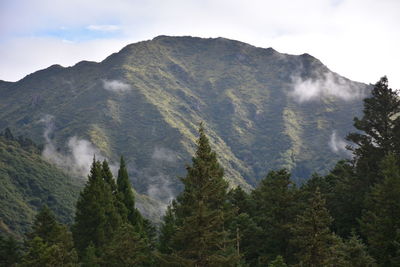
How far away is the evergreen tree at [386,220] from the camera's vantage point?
40.4 metres

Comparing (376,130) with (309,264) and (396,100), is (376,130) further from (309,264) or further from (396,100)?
(309,264)

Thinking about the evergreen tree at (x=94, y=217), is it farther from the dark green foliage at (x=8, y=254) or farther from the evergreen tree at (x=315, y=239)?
the evergreen tree at (x=315, y=239)

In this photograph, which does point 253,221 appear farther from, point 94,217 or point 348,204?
point 94,217

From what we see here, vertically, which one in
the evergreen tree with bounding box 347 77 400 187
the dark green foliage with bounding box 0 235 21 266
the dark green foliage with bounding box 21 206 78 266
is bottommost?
the dark green foliage with bounding box 0 235 21 266

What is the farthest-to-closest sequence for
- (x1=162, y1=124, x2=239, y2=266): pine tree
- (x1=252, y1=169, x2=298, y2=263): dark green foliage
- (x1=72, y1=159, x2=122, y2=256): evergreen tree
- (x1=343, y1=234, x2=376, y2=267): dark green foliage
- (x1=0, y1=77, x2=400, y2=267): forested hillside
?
1. (x1=72, y1=159, x2=122, y2=256): evergreen tree
2. (x1=252, y1=169, x2=298, y2=263): dark green foliage
3. (x1=343, y1=234, x2=376, y2=267): dark green foliage
4. (x1=0, y1=77, x2=400, y2=267): forested hillside
5. (x1=162, y1=124, x2=239, y2=266): pine tree

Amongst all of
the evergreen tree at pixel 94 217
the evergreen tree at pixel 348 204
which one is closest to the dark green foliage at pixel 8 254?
the evergreen tree at pixel 94 217

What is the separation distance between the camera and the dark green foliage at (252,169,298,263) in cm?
4875

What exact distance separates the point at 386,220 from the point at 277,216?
1254 centimetres

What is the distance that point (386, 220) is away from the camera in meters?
40.4

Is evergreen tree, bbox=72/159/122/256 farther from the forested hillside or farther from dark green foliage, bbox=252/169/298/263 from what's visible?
dark green foliage, bbox=252/169/298/263

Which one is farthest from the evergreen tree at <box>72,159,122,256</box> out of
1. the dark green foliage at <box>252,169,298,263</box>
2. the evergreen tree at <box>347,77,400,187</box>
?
the evergreen tree at <box>347,77,400,187</box>

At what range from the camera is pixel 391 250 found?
4081cm

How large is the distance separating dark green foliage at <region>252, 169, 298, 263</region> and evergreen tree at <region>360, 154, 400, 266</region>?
8.30 metres

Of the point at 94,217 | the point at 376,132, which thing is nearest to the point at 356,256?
the point at 376,132
